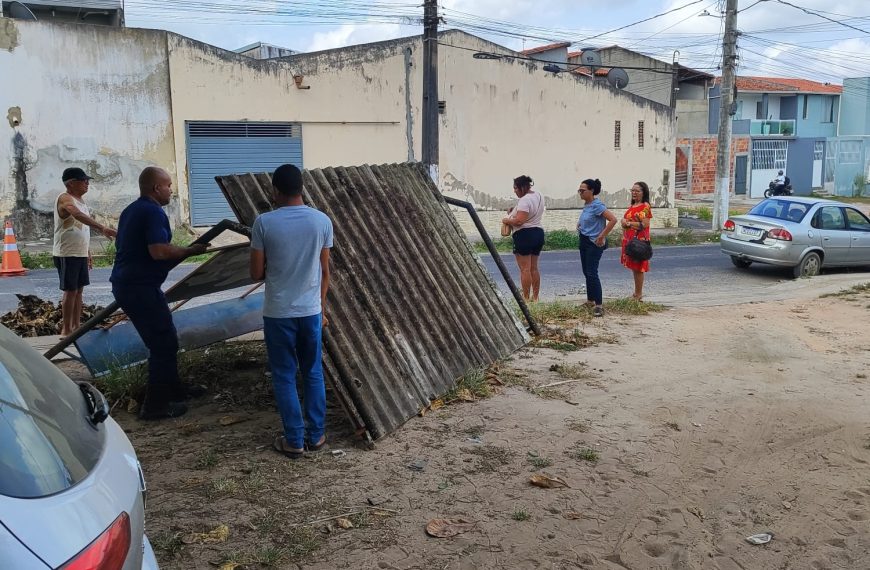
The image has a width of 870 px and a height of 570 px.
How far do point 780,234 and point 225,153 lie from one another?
45.0 feet

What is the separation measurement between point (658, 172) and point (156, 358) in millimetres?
24267

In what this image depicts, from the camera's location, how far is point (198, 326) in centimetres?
642

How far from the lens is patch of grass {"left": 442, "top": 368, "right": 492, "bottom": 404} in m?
5.99

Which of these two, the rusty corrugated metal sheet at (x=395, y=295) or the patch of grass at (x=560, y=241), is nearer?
the rusty corrugated metal sheet at (x=395, y=295)

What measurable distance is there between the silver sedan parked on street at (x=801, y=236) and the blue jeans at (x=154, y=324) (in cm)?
1162

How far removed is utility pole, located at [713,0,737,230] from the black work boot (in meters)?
20.8

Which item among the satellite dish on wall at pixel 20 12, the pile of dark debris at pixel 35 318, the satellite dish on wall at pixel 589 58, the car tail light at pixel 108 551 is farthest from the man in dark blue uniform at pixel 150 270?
the satellite dish on wall at pixel 589 58

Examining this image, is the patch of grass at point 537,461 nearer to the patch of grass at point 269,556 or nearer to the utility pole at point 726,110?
the patch of grass at point 269,556

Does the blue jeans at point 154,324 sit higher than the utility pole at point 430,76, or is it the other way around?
the utility pole at point 430,76

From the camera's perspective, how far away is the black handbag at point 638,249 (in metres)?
9.90

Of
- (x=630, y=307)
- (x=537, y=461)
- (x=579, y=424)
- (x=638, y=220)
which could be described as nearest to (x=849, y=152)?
(x=638, y=220)

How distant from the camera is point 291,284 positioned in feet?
15.1

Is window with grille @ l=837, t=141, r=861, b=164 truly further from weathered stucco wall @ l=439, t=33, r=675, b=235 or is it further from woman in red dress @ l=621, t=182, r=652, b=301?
woman in red dress @ l=621, t=182, r=652, b=301

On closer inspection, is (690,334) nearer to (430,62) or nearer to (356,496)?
(356,496)
